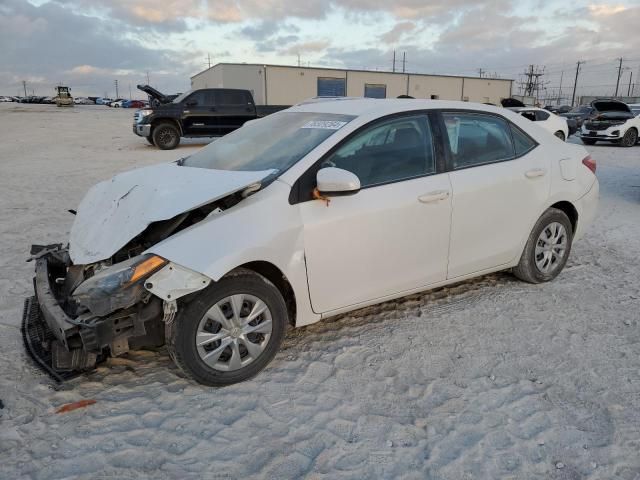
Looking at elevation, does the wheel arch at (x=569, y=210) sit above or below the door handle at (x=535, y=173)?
below

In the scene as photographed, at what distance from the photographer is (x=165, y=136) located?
16.5 metres

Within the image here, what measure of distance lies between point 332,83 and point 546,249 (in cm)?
4323

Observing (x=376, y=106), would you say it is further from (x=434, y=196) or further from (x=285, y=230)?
(x=285, y=230)

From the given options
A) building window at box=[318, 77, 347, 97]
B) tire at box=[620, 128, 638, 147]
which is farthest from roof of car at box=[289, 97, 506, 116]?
building window at box=[318, 77, 347, 97]

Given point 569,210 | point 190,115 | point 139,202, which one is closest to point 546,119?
point 190,115

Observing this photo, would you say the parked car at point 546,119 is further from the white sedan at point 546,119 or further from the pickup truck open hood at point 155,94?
the pickup truck open hood at point 155,94

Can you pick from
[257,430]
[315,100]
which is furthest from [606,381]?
[315,100]

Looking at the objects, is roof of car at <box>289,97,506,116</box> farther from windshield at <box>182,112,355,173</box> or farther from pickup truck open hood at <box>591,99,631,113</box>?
pickup truck open hood at <box>591,99,631,113</box>

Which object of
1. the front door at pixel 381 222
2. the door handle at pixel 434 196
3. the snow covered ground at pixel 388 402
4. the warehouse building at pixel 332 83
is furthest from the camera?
the warehouse building at pixel 332 83

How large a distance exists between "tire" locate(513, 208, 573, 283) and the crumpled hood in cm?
256

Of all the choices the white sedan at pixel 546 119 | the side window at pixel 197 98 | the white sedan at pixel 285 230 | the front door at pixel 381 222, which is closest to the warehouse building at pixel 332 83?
the white sedan at pixel 546 119

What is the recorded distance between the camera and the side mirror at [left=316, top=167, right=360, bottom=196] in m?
3.14

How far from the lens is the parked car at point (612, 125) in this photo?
18.1 metres

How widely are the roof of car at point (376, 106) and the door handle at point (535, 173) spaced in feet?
1.94
